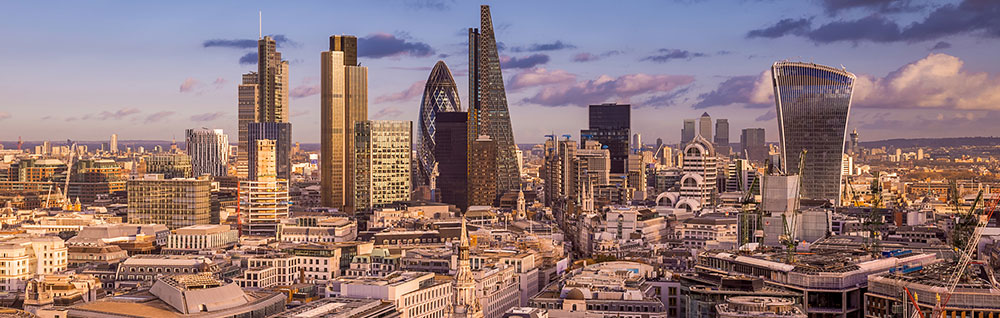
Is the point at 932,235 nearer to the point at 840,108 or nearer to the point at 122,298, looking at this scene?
the point at 840,108

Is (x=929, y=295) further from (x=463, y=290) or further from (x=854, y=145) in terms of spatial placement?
(x=854, y=145)

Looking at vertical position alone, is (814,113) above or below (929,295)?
above

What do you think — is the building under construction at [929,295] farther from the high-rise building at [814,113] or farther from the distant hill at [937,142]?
the high-rise building at [814,113]

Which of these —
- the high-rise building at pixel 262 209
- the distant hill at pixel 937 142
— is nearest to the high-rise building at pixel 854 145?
the distant hill at pixel 937 142

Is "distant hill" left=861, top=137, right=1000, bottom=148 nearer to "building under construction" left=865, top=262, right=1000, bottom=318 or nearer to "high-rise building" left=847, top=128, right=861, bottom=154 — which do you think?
"high-rise building" left=847, top=128, right=861, bottom=154

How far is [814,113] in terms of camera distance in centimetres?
16850

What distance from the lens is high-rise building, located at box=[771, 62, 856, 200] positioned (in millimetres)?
168500

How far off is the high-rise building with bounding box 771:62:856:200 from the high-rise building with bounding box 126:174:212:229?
77.4 meters

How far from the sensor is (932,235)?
Result: 121250mm

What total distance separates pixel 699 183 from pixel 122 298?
424 ft

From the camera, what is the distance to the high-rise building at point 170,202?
513ft

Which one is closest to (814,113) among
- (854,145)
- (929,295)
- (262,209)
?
(854,145)

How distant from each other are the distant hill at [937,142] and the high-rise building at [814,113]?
7.11m

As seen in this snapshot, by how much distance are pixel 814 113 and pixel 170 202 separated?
3395 inches
